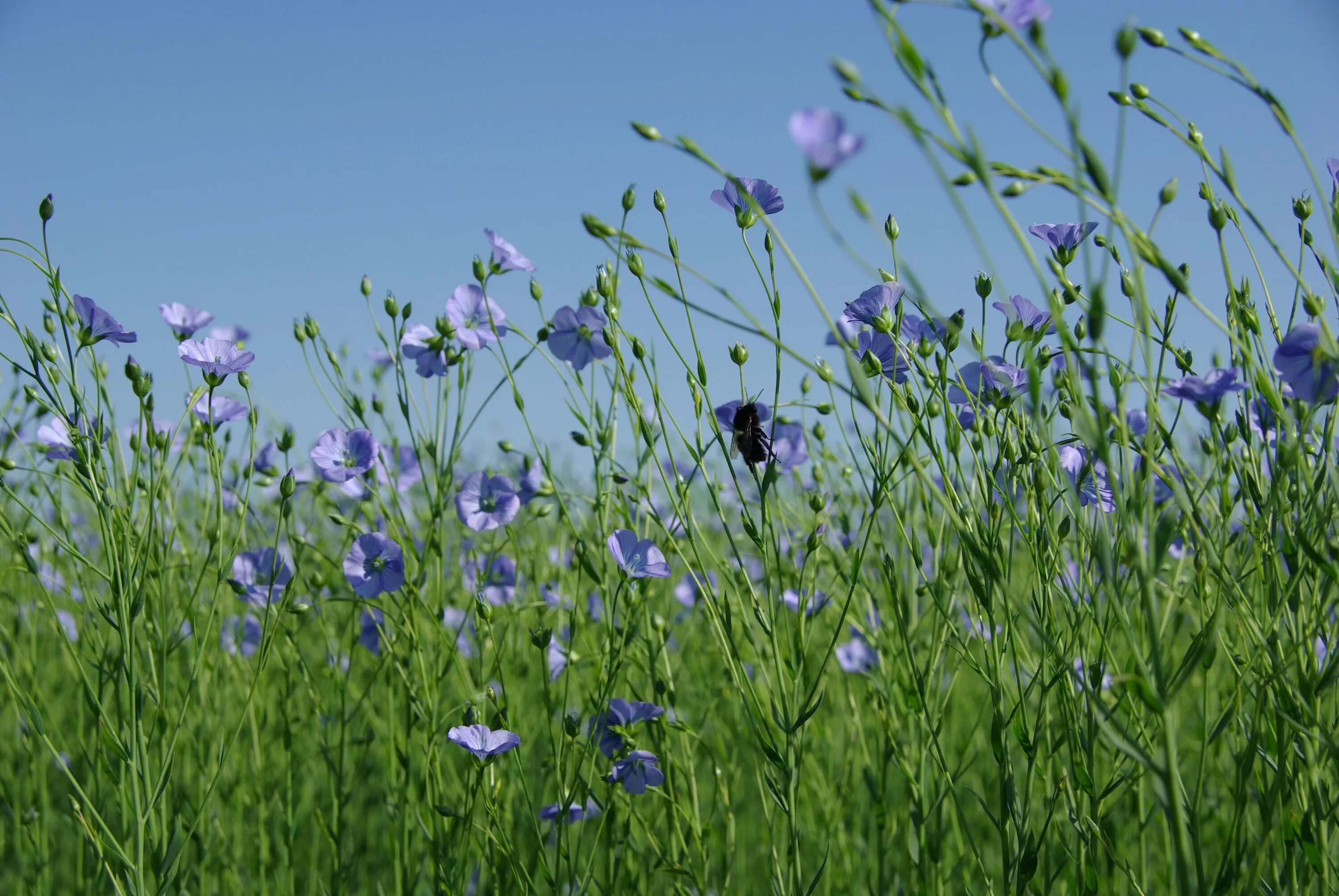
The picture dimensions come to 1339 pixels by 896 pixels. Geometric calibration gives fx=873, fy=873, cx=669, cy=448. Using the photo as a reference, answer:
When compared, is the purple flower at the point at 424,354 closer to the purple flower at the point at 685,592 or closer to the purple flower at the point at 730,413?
the purple flower at the point at 730,413

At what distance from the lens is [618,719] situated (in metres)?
1.74

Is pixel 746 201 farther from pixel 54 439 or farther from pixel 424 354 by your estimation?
pixel 54 439

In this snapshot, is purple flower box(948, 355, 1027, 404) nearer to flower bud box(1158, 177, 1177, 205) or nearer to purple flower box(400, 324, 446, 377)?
flower bud box(1158, 177, 1177, 205)

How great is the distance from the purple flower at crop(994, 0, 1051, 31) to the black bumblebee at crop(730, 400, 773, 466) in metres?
0.86

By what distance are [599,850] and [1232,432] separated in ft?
6.19

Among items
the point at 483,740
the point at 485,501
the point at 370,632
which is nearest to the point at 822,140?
the point at 483,740

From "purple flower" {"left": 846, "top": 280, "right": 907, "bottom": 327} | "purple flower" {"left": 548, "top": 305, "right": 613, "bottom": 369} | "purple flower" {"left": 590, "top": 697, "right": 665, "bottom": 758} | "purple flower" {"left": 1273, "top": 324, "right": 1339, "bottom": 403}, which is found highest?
"purple flower" {"left": 548, "top": 305, "right": 613, "bottom": 369}

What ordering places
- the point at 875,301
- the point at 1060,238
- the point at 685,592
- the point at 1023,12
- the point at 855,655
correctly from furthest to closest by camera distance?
1. the point at 685,592
2. the point at 855,655
3. the point at 1060,238
4. the point at 875,301
5. the point at 1023,12

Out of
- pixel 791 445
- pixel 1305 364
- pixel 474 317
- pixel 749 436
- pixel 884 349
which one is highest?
pixel 474 317

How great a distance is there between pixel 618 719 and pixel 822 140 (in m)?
1.19

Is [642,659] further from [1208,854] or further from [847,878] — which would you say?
[1208,854]

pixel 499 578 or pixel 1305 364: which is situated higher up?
pixel 499 578

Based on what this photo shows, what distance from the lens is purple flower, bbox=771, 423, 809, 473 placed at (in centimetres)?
228

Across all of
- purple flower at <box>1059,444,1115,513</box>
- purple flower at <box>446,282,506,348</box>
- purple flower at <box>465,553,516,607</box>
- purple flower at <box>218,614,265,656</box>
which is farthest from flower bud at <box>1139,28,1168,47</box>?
purple flower at <box>218,614,265,656</box>
